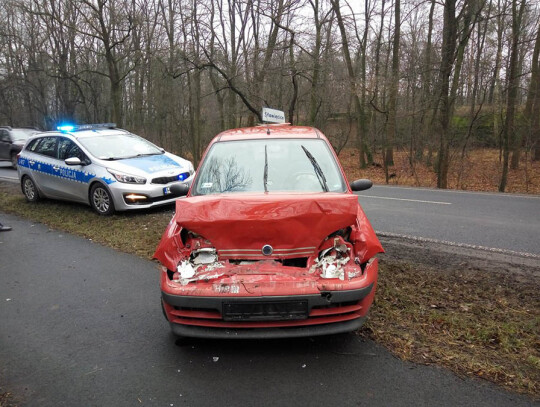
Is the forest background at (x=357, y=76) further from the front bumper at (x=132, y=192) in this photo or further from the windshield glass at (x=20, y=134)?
the front bumper at (x=132, y=192)

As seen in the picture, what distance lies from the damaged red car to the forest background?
44.4ft

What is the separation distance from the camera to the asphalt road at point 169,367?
265 centimetres

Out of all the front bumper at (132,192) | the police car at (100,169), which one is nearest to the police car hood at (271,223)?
the police car at (100,169)

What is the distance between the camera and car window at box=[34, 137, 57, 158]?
9.03 meters

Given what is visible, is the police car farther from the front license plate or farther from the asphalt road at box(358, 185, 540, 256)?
the front license plate

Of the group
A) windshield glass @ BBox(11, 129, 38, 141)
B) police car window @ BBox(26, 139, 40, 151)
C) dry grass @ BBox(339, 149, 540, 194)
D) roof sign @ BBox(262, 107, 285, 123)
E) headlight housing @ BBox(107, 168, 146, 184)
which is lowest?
dry grass @ BBox(339, 149, 540, 194)

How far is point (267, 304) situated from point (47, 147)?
27.6ft

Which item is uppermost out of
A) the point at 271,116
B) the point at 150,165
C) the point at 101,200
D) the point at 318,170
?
the point at 271,116

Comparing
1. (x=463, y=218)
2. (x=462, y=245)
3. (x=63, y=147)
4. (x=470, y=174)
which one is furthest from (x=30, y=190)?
(x=470, y=174)

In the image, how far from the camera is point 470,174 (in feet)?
62.6

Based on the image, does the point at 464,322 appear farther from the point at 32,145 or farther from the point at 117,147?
the point at 32,145

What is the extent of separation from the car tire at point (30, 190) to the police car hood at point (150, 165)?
2919 millimetres

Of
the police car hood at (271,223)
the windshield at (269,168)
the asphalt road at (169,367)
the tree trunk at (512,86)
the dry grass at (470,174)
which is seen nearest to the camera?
the asphalt road at (169,367)

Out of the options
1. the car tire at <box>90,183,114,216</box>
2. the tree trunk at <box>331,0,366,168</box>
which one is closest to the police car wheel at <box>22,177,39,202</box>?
the car tire at <box>90,183,114,216</box>
